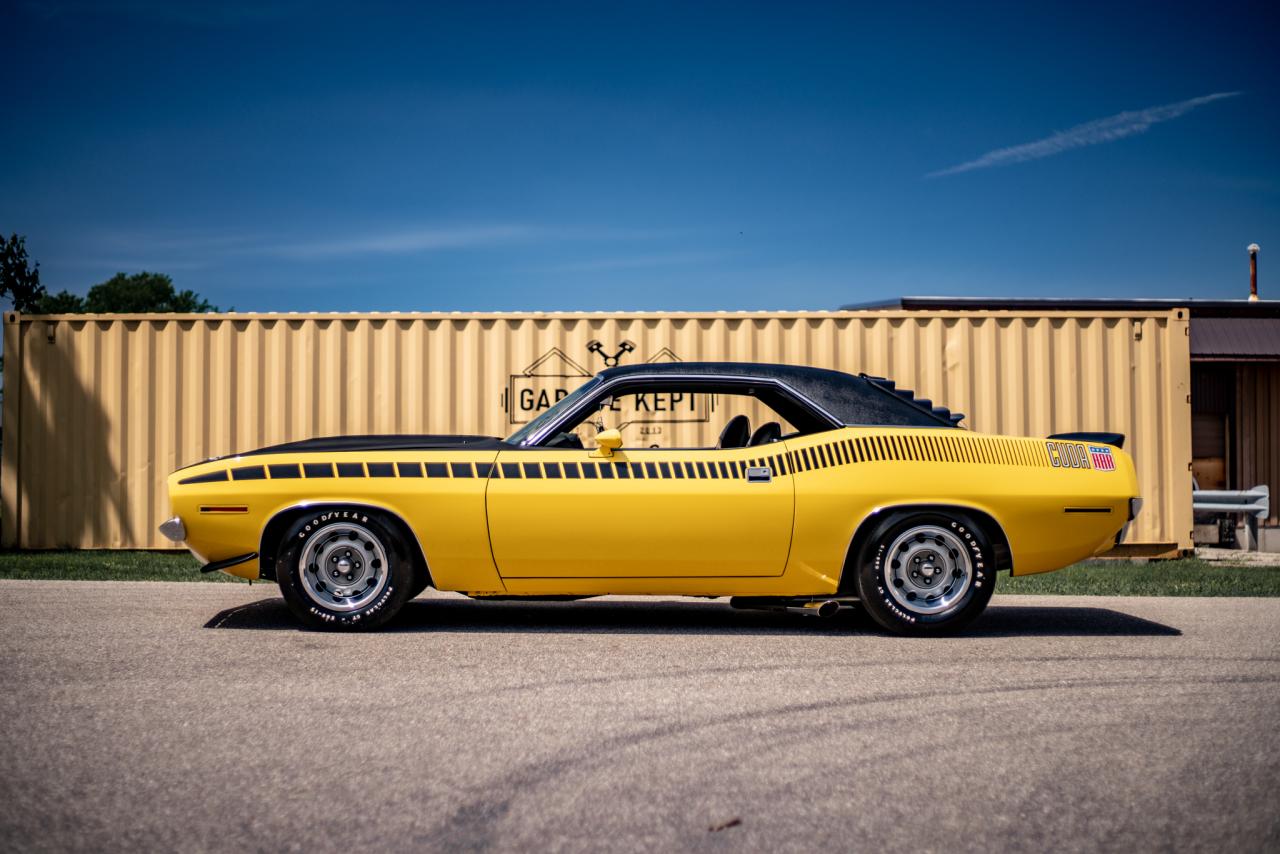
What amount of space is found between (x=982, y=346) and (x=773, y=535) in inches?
257

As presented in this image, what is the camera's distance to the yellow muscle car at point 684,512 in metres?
5.38

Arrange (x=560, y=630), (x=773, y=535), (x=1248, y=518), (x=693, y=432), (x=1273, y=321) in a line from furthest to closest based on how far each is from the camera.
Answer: (x=1273, y=321) < (x=1248, y=518) < (x=693, y=432) < (x=560, y=630) < (x=773, y=535)

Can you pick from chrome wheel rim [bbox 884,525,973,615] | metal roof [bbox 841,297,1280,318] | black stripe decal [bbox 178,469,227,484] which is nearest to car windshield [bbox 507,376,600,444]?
black stripe decal [bbox 178,469,227,484]

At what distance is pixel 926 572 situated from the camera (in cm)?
551

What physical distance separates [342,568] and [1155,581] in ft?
21.4

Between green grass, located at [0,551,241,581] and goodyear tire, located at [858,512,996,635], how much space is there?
5042 mm

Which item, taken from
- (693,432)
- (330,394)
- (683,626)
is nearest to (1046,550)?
(683,626)

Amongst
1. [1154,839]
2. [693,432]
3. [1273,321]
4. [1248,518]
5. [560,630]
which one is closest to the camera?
[1154,839]

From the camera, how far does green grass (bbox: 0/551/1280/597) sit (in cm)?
805

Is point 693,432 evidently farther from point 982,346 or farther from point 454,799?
point 454,799

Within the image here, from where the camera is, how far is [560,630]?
18.8ft

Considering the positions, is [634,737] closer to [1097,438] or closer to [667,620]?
[667,620]

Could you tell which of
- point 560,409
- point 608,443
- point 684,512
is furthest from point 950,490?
point 560,409

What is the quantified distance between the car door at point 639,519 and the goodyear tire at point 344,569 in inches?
21.6
